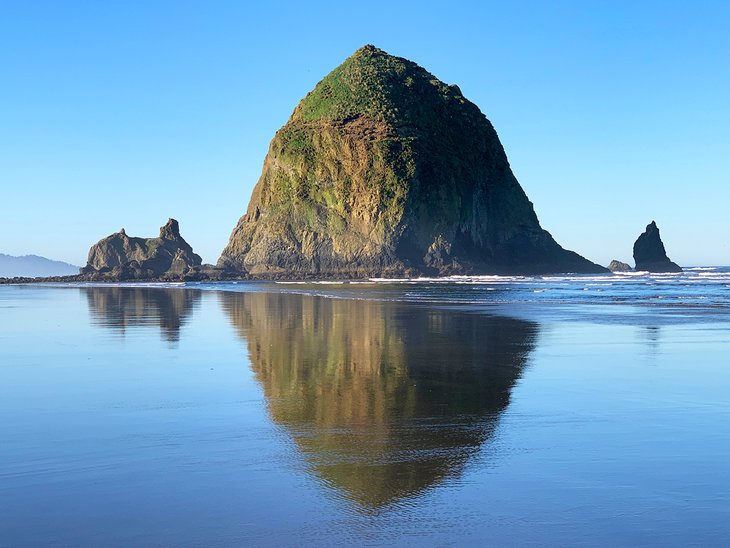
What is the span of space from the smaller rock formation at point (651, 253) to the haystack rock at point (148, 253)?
8716 cm

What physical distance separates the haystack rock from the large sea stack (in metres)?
7.75

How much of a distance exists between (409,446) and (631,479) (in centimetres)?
216

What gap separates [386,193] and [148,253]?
4544 centimetres

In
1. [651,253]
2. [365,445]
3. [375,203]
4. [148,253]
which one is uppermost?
[375,203]

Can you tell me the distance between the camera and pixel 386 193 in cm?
10975

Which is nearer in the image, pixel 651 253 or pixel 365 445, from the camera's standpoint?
pixel 365 445

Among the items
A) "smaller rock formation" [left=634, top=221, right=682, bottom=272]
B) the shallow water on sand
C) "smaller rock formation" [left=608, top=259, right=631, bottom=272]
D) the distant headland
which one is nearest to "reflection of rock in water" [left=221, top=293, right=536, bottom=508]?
the shallow water on sand

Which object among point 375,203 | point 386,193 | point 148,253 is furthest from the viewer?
point 148,253

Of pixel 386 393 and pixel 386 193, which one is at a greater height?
pixel 386 193

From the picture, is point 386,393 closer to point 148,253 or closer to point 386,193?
point 386,193

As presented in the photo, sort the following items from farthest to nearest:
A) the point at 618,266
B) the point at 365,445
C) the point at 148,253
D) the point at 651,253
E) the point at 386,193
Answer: the point at 618,266 → the point at 651,253 → the point at 148,253 → the point at 386,193 → the point at 365,445

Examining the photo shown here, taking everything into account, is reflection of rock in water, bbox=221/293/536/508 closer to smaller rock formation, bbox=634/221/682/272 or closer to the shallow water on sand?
the shallow water on sand

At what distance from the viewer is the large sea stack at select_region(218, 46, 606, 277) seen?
109438 millimetres

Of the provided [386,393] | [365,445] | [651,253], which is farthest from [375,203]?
[365,445]
